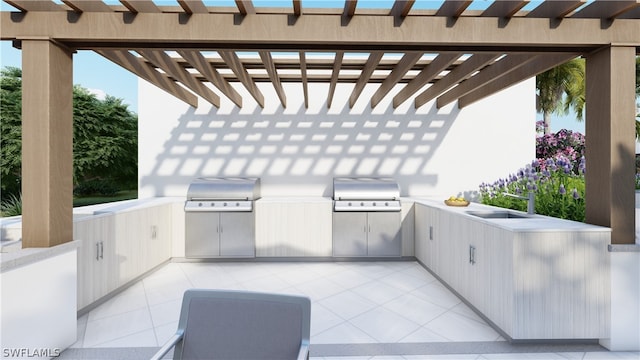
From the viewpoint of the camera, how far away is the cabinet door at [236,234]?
488 cm

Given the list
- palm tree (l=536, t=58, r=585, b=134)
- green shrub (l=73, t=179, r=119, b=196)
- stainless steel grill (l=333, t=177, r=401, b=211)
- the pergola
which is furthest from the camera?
green shrub (l=73, t=179, r=119, b=196)

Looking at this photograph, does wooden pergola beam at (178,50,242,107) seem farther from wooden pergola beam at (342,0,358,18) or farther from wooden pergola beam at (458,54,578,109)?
wooden pergola beam at (458,54,578,109)

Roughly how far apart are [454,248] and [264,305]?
2931mm

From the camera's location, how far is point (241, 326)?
1.34 metres

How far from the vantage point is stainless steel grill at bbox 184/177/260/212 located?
486 centimetres

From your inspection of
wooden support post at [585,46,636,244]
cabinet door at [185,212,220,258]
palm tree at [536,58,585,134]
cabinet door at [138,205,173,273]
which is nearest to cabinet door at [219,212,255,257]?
cabinet door at [185,212,220,258]

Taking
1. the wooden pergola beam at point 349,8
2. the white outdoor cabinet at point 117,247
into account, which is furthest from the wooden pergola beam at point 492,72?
the white outdoor cabinet at point 117,247

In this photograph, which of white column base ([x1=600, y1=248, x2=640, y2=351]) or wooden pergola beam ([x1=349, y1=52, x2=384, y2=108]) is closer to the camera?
white column base ([x1=600, y1=248, x2=640, y2=351])

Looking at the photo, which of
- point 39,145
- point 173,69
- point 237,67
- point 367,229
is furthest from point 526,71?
point 39,145

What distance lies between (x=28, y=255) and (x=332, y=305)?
2.70 meters

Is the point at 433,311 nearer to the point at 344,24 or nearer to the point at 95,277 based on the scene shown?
the point at 344,24

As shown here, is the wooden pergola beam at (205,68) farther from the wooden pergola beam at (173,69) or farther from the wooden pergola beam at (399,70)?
the wooden pergola beam at (399,70)

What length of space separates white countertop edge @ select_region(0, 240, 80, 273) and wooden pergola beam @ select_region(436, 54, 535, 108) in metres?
4.61

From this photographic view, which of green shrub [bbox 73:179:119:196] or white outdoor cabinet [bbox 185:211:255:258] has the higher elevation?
green shrub [bbox 73:179:119:196]
